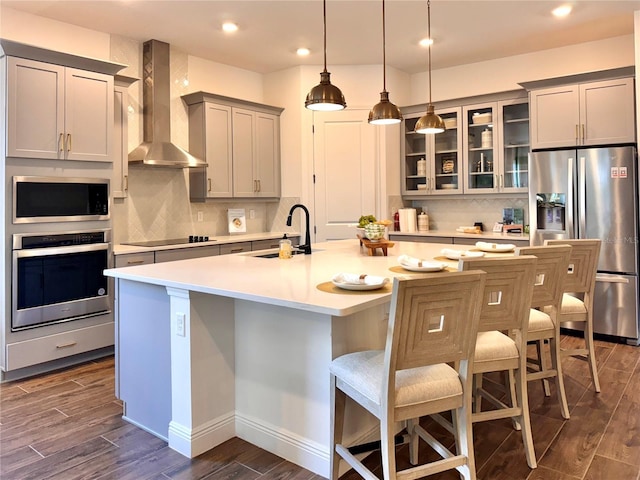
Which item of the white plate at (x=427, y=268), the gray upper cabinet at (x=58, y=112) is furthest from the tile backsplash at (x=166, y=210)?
the white plate at (x=427, y=268)

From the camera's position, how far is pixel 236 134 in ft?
17.5

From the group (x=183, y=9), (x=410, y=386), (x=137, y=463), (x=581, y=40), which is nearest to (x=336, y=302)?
(x=410, y=386)

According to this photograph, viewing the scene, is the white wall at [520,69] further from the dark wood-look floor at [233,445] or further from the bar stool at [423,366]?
the bar stool at [423,366]

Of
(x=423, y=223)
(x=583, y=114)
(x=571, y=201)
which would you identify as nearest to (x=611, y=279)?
(x=571, y=201)

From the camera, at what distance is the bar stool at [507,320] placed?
204 centimetres

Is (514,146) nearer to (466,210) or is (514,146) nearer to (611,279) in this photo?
(466,210)

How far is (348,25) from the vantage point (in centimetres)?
441

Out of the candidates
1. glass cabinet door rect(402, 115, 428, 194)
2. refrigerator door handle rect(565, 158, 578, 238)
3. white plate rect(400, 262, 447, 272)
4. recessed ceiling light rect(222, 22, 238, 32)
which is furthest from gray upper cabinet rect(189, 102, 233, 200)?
refrigerator door handle rect(565, 158, 578, 238)

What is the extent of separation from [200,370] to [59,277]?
194 centimetres

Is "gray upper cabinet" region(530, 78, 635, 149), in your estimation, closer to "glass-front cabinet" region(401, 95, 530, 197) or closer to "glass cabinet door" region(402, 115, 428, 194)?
"glass-front cabinet" region(401, 95, 530, 197)

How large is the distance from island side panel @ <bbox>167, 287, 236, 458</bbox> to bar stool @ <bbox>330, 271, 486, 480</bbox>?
770 millimetres

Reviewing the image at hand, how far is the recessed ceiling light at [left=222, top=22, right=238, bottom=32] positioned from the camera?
14.3 feet

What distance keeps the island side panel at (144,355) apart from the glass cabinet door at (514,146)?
3.93 m

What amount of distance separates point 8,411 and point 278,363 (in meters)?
1.84
